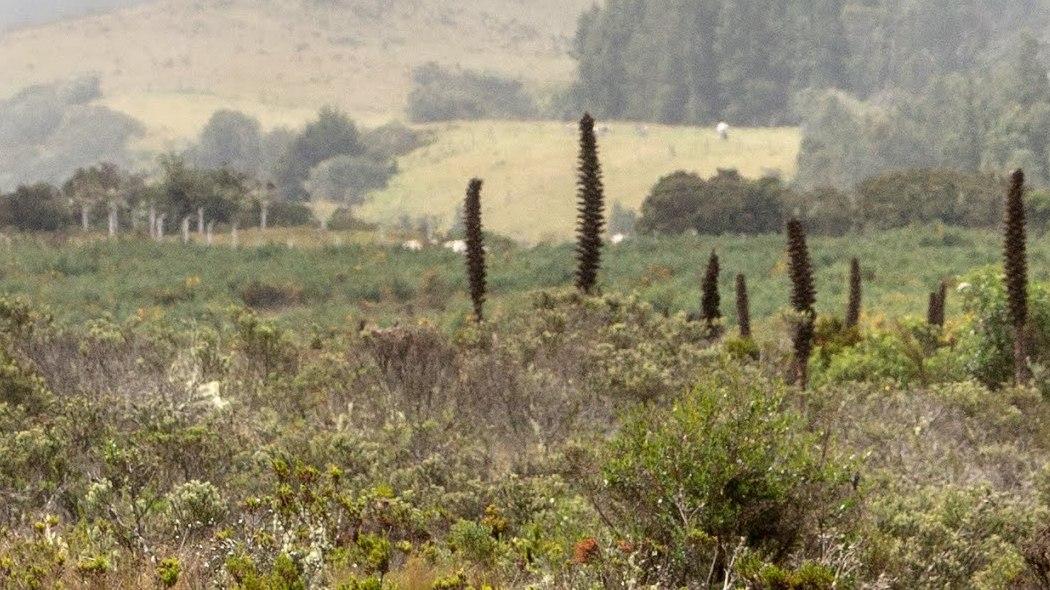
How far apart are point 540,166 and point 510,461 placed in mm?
103465

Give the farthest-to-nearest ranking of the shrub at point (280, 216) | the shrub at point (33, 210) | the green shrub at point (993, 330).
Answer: the shrub at point (280, 216), the shrub at point (33, 210), the green shrub at point (993, 330)

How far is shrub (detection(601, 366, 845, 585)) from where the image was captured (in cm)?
917

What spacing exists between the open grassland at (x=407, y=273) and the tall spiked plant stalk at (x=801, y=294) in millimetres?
19878

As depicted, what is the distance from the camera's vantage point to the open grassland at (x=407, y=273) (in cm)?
4847

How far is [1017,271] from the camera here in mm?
21375

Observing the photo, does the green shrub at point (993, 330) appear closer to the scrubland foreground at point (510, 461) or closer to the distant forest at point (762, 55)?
the scrubland foreground at point (510, 461)

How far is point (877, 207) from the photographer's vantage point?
249 feet

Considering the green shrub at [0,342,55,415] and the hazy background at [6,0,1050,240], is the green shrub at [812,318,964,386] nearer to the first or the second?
the green shrub at [0,342,55,415]

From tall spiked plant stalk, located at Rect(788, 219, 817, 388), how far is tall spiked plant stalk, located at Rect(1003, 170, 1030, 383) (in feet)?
9.83

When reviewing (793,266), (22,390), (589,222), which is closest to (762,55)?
(589,222)

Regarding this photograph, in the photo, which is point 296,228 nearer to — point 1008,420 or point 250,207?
point 250,207

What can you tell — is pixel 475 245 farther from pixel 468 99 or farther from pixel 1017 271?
pixel 468 99

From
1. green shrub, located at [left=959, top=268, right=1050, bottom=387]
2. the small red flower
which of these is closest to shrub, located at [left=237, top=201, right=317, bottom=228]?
green shrub, located at [left=959, top=268, right=1050, bottom=387]

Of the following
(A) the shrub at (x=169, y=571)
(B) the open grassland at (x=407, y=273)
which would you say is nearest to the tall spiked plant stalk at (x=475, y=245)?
(A) the shrub at (x=169, y=571)
